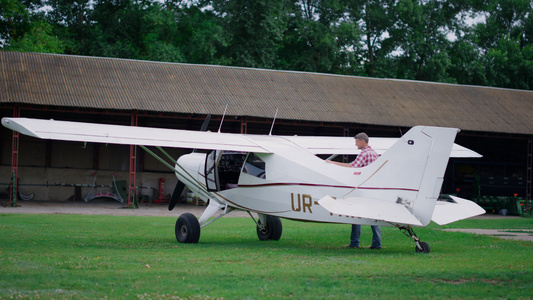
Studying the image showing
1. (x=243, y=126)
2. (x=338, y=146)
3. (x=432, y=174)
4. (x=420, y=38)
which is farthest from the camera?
(x=420, y=38)

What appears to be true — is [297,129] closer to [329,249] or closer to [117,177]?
[117,177]

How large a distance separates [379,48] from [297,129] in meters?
24.1

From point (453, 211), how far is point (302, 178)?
2611mm

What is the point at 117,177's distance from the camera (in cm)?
3092

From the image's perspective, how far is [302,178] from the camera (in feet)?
35.7

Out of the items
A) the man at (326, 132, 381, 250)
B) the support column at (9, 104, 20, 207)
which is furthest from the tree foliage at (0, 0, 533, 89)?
the man at (326, 132, 381, 250)

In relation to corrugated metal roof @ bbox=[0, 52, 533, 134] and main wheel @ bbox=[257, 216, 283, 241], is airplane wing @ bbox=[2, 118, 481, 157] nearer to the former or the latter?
main wheel @ bbox=[257, 216, 283, 241]

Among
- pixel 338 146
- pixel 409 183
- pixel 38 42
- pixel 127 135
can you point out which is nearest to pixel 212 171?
A: pixel 127 135

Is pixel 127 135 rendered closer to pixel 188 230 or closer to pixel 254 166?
pixel 188 230

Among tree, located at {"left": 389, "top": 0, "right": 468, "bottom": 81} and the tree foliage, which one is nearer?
the tree foliage

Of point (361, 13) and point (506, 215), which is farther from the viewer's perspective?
point (361, 13)

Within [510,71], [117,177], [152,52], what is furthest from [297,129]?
[510,71]

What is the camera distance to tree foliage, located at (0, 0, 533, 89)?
44969 mm

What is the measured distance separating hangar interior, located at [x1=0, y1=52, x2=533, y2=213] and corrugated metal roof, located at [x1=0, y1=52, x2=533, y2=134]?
52mm
